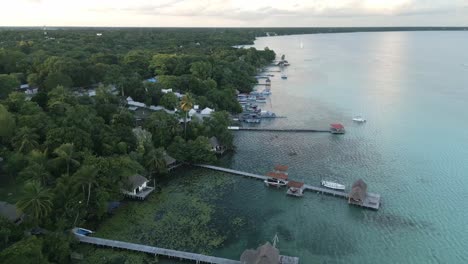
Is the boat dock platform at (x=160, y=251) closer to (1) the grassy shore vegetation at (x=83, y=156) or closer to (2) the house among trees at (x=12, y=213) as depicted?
(1) the grassy shore vegetation at (x=83, y=156)

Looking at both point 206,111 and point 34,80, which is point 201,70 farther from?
point 34,80

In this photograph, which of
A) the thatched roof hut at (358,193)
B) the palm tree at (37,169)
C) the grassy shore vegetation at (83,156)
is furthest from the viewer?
the thatched roof hut at (358,193)

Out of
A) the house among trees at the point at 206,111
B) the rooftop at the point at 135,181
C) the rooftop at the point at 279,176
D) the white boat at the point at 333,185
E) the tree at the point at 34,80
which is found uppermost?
the tree at the point at 34,80

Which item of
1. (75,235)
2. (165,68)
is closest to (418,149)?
(75,235)

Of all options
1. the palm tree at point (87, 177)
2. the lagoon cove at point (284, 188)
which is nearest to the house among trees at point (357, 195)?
the lagoon cove at point (284, 188)

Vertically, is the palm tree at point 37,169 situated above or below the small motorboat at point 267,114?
above

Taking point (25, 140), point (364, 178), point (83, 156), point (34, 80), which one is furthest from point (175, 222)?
point (34, 80)
